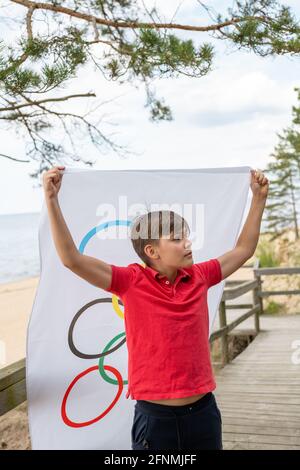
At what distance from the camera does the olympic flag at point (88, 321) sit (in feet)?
6.81

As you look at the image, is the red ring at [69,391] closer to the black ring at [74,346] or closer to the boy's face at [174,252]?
the black ring at [74,346]

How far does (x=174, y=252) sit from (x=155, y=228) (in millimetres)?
104

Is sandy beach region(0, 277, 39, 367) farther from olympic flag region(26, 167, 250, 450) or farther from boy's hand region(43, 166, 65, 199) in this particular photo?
boy's hand region(43, 166, 65, 199)

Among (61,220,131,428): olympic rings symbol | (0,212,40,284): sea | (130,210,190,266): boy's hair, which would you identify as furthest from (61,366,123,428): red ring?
(0,212,40,284): sea

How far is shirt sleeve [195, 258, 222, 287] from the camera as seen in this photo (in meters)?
1.82

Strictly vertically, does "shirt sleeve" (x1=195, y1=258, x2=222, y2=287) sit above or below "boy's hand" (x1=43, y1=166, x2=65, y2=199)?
below

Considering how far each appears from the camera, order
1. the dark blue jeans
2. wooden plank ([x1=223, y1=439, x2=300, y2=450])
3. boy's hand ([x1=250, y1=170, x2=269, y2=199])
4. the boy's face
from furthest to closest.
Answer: wooden plank ([x1=223, y1=439, x2=300, y2=450]), boy's hand ([x1=250, y1=170, x2=269, y2=199]), the boy's face, the dark blue jeans

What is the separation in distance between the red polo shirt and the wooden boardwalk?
1880 millimetres

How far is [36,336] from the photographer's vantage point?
2.05 meters

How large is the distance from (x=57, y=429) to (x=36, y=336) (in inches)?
15.0

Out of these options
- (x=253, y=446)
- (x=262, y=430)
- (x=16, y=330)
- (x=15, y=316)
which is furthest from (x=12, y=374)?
(x=15, y=316)

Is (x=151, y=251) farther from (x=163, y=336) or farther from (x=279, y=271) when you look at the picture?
(x=279, y=271)

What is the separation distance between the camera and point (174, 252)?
5.66 ft
